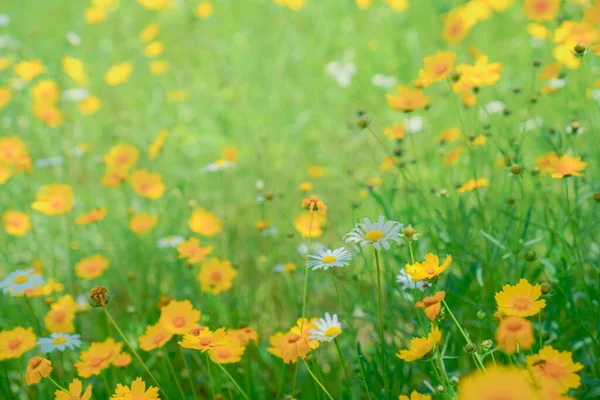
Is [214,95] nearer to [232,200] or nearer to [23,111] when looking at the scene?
[232,200]

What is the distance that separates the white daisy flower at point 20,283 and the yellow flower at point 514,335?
1.01 m

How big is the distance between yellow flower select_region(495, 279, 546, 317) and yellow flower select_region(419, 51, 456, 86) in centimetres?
64

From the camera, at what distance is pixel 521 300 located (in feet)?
3.23

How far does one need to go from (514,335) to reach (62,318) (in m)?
1.04

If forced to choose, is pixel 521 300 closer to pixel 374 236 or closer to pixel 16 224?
pixel 374 236

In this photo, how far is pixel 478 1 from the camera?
261cm

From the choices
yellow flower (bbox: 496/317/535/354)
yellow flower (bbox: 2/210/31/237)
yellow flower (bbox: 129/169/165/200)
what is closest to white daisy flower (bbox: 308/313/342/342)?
yellow flower (bbox: 496/317/535/354)

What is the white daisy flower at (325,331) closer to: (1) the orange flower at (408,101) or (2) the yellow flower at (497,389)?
(2) the yellow flower at (497,389)

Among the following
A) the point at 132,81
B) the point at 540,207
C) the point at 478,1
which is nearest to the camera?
the point at 540,207

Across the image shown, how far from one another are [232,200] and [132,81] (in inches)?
50.5

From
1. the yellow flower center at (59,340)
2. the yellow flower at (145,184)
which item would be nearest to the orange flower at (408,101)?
the yellow flower at (145,184)

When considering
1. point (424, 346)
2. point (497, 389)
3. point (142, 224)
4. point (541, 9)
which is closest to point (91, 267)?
point (142, 224)

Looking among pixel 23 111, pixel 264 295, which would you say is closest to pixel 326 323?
pixel 264 295

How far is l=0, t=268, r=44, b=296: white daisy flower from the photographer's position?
1391 millimetres
